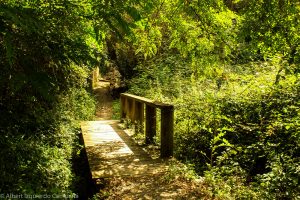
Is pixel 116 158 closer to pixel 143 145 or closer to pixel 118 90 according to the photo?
pixel 143 145

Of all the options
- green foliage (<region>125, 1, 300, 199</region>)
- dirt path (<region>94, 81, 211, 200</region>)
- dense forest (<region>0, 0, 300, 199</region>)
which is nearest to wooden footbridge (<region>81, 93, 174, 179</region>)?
dirt path (<region>94, 81, 211, 200</region>)

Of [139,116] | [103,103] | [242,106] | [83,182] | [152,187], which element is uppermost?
[242,106]

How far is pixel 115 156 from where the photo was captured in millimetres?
6812

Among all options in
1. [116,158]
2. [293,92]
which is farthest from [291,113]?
[116,158]

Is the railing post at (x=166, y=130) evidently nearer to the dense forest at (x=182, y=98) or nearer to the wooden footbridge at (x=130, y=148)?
the wooden footbridge at (x=130, y=148)

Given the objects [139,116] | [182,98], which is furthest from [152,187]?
[182,98]

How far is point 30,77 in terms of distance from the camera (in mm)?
3652

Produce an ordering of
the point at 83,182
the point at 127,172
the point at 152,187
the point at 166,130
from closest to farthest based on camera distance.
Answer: the point at 152,187 → the point at 127,172 → the point at 166,130 → the point at 83,182

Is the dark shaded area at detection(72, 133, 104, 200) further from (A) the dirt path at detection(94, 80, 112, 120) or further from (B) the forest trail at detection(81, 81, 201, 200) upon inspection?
(A) the dirt path at detection(94, 80, 112, 120)

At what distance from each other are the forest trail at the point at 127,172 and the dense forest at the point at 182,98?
48 centimetres

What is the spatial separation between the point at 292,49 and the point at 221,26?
3.03m

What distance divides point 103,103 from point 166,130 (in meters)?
14.3

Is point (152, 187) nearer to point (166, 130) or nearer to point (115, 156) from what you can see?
point (166, 130)

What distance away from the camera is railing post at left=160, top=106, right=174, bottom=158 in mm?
6406
